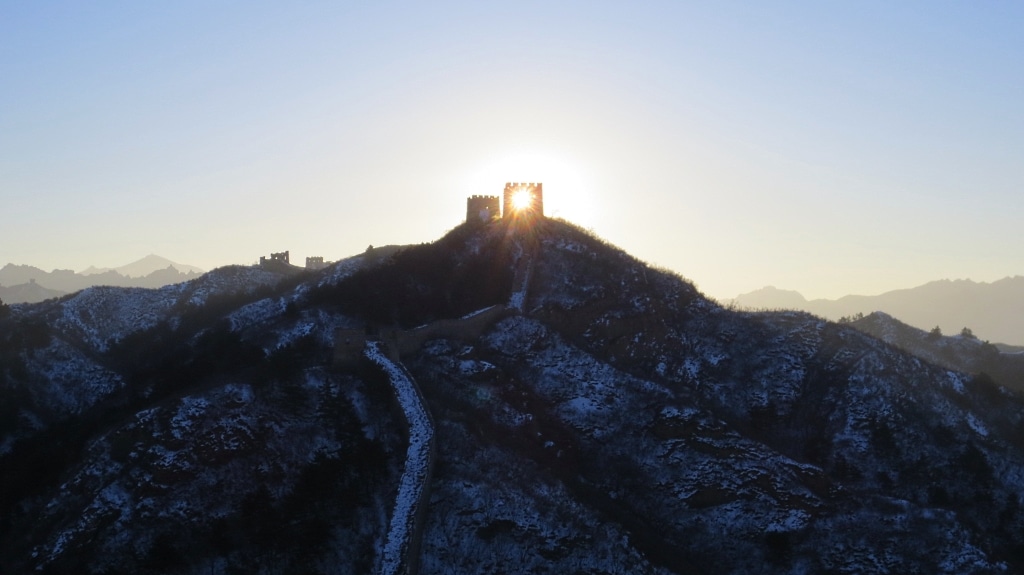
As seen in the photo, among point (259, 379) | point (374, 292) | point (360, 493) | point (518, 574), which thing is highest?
point (374, 292)

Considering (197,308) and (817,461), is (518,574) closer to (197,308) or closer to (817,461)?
(817,461)

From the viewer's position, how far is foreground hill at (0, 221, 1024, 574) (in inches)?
1635

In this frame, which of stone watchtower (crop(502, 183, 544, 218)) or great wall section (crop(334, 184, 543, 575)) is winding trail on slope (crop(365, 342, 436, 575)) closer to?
great wall section (crop(334, 184, 543, 575))

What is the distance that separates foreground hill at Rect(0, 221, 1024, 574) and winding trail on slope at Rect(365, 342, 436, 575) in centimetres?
99

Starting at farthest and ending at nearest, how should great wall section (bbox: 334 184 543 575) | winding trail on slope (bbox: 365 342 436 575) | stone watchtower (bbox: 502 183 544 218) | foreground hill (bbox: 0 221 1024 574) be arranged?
stone watchtower (bbox: 502 183 544 218)
foreground hill (bbox: 0 221 1024 574)
great wall section (bbox: 334 184 543 575)
winding trail on slope (bbox: 365 342 436 575)

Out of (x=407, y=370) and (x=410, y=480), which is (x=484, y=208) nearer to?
(x=407, y=370)

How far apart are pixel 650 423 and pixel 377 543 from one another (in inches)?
701

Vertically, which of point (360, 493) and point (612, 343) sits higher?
point (612, 343)

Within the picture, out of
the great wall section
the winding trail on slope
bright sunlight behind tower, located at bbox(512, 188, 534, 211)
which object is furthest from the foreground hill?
bright sunlight behind tower, located at bbox(512, 188, 534, 211)

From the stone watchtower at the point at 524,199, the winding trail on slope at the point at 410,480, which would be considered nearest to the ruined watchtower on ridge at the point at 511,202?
the stone watchtower at the point at 524,199

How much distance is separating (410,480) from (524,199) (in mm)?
31195

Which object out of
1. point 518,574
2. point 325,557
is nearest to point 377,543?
point 325,557

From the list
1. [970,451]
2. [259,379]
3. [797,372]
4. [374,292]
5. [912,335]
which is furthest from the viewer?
[912,335]

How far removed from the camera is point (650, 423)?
5097 centimetres
